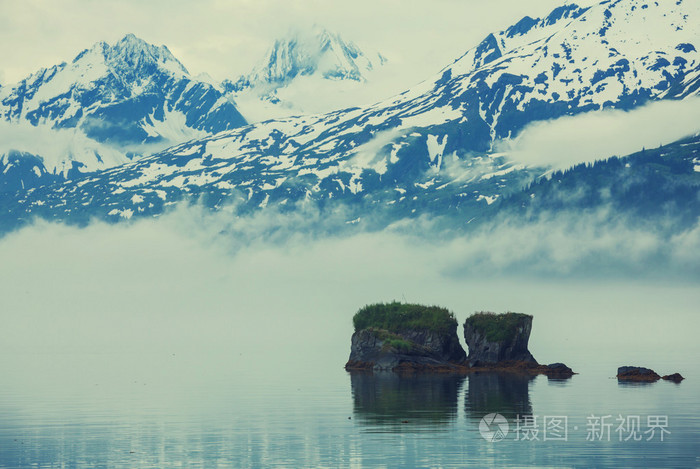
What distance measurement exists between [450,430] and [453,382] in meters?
64.9

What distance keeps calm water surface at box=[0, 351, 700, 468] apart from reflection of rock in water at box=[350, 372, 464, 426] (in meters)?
0.18

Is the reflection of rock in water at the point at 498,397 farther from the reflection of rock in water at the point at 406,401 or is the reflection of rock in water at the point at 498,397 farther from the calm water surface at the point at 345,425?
the reflection of rock in water at the point at 406,401

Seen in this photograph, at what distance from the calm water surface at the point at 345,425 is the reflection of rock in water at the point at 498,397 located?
0.63 ft

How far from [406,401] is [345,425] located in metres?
25.4

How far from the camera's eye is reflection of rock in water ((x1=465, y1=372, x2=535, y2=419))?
477 feet

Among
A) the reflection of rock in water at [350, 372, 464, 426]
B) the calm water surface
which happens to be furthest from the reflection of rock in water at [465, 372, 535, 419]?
the reflection of rock in water at [350, 372, 464, 426]

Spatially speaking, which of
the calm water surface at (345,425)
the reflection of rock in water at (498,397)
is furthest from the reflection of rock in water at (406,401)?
the reflection of rock in water at (498,397)

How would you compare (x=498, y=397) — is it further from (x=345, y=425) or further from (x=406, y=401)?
(x=345, y=425)

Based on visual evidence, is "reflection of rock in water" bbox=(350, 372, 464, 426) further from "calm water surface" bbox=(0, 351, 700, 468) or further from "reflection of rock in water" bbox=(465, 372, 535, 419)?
"reflection of rock in water" bbox=(465, 372, 535, 419)

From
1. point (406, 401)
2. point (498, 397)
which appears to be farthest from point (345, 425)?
point (498, 397)

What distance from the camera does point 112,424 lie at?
141750mm

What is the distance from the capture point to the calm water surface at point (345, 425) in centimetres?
11025

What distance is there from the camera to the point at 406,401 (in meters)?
161

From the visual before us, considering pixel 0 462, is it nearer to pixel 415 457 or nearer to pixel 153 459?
pixel 153 459
